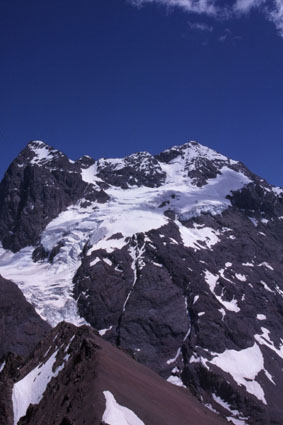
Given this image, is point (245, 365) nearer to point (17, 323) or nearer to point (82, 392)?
point (17, 323)

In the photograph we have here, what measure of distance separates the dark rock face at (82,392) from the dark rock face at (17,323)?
76300 millimetres

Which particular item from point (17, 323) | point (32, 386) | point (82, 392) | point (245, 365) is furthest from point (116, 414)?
point (245, 365)

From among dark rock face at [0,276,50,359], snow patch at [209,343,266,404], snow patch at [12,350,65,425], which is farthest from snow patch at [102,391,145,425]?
snow patch at [209,343,266,404]

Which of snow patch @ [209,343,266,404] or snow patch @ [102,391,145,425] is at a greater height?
snow patch @ [102,391,145,425]

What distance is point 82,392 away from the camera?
41.7m

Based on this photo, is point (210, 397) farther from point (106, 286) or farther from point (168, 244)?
point (168, 244)

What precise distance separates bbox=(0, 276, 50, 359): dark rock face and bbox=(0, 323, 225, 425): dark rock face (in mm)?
76300

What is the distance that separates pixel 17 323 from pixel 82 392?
106957 millimetres

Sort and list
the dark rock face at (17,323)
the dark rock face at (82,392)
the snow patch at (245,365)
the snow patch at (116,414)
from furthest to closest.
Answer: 1. the snow patch at (245,365)
2. the dark rock face at (17,323)
3. the dark rock face at (82,392)
4. the snow patch at (116,414)

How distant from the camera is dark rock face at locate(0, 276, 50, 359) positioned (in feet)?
443

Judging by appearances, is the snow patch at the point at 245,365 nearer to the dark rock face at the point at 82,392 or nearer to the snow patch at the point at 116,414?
the dark rock face at the point at 82,392

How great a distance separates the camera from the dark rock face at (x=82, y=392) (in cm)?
4028

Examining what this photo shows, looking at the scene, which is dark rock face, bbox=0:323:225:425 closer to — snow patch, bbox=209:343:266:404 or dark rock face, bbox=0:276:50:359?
dark rock face, bbox=0:276:50:359

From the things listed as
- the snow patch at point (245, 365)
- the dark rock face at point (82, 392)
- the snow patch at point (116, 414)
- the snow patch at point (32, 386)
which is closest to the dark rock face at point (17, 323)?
the snow patch at point (245, 365)
